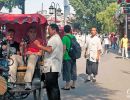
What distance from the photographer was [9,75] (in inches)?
Answer: 364

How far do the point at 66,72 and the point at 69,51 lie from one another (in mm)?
619

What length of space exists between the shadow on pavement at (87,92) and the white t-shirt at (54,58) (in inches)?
69.9

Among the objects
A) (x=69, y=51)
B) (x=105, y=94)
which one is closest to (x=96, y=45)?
(x=69, y=51)

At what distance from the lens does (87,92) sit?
12.3m

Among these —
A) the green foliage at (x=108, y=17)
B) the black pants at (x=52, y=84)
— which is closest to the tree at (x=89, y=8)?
the green foliage at (x=108, y=17)

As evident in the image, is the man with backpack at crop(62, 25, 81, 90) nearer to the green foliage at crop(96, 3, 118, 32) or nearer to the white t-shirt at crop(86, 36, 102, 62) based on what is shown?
the white t-shirt at crop(86, 36, 102, 62)

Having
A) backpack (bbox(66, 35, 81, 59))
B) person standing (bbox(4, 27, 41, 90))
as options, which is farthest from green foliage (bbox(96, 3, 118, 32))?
person standing (bbox(4, 27, 41, 90))

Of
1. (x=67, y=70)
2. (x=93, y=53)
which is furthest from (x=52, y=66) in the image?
(x=93, y=53)

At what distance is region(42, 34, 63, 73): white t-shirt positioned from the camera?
951cm

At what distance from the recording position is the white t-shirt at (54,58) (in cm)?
951

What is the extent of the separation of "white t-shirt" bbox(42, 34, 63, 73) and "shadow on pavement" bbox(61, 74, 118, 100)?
1774 mm

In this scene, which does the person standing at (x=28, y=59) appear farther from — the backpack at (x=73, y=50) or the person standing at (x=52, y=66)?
the backpack at (x=73, y=50)

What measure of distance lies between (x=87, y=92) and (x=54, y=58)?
9.89 feet

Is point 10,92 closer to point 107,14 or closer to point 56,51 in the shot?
point 56,51
